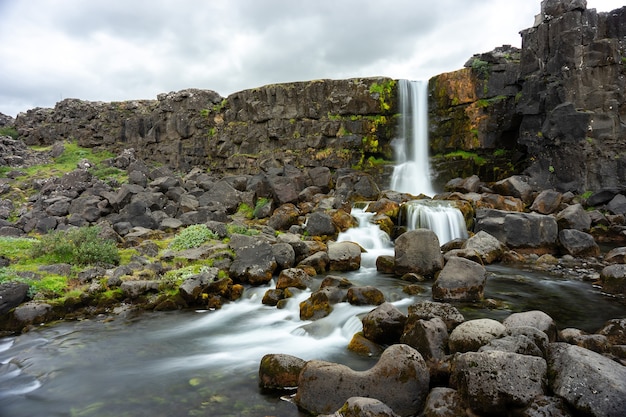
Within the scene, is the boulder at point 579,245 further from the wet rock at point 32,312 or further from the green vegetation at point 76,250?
the wet rock at point 32,312

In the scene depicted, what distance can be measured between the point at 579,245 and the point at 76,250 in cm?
1731

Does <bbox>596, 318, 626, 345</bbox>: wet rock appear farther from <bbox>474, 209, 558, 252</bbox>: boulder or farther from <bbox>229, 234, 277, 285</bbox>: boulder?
<bbox>474, 209, 558, 252</bbox>: boulder

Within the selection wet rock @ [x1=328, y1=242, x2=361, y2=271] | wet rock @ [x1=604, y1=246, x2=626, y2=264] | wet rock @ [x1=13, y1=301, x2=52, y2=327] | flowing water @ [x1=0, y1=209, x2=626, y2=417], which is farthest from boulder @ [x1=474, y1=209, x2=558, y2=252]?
wet rock @ [x1=13, y1=301, x2=52, y2=327]

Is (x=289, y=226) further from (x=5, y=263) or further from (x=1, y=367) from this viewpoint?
(x=1, y=367)

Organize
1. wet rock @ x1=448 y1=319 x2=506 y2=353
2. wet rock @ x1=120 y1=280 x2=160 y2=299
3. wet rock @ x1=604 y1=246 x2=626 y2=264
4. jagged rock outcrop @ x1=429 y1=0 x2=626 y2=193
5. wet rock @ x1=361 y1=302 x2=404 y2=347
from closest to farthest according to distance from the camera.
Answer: wet rock @ x1=448 y1=319 x2=506 y2=353, wet rock @ x1=361 y1=302 x2=404 y2=347, wet rock @ x1=120 y1=280 x2=160 y2=299, wet rock @ x1=604 y1=246 x2=626 y2=264, jagged rock outcrop @ x1=429 y1=0 x2=626 y2=193

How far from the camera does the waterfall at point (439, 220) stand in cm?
1752

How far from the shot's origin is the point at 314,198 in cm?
2391

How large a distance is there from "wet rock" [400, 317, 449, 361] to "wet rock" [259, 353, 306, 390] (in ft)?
6.12

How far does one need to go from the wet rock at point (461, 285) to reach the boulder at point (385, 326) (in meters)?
2.71

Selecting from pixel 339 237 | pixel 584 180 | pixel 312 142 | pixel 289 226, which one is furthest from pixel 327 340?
pixel 312 142

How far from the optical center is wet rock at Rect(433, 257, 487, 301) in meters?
9.85

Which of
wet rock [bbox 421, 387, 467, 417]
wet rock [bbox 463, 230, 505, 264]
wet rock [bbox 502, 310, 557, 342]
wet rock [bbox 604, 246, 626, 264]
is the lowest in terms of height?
wet rock [bbox 604, 246, 626, 264]

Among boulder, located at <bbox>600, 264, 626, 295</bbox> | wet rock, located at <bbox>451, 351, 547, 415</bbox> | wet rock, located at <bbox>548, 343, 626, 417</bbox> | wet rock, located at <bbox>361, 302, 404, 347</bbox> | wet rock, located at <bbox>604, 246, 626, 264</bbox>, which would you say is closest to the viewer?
wet rock, located at <bbox>548, 343, 626, 417</bbox>

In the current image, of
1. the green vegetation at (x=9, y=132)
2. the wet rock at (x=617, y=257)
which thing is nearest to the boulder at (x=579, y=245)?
the wet rock at (x=617, y=257)
